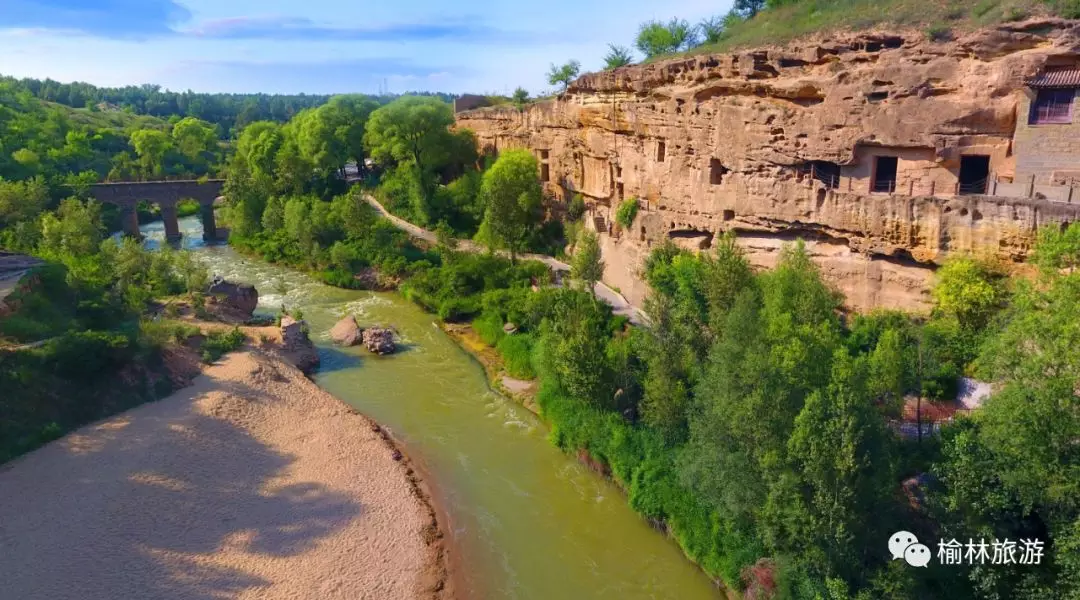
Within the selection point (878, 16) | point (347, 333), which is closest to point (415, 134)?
point (347, 333)

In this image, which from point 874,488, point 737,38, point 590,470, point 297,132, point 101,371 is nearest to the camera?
point 874,488

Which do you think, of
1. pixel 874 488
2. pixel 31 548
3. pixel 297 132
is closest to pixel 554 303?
pixel 874 488

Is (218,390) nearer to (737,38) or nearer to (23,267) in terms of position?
(23,267)

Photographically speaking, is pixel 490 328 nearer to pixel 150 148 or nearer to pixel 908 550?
pixel 908 550

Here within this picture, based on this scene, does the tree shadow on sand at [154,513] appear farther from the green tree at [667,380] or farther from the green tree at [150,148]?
the green tree at [150,148]

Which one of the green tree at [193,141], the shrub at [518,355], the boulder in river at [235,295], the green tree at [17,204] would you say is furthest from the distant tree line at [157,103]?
the shrub at [518,355]

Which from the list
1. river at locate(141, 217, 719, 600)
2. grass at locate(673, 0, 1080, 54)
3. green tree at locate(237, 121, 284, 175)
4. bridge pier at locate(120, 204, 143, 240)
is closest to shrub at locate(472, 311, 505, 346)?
river at locate(141, 217, 719, 600)
